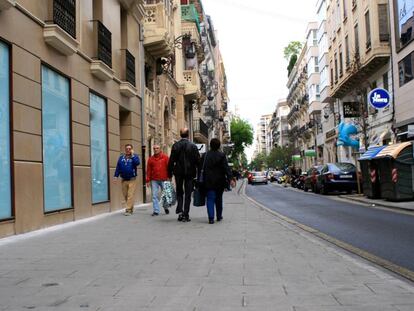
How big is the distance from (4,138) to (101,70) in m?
5.44

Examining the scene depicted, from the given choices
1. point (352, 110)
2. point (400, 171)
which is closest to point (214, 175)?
point (400, 171)

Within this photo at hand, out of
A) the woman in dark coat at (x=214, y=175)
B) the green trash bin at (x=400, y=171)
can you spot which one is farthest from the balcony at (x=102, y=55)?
the green trash bin at (x=400, y=171)

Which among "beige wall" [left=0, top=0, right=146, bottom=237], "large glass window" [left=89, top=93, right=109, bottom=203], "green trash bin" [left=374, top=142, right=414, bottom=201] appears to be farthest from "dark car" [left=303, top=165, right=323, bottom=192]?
"beige wall" [left=0, top=0, right=146, bottom=237]

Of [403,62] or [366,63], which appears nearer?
[403,62]

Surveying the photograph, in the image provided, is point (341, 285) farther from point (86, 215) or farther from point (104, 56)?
point (104, 56)

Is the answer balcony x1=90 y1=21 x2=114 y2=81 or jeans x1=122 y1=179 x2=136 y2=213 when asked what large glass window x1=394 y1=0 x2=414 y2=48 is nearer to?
balcony x1=90 y1=21 x2=114 y2=81

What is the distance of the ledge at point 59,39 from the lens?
34.5ft

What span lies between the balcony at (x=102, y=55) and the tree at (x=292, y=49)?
74371 millimetres

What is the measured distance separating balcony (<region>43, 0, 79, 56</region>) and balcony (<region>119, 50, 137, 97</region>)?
455 centimetres

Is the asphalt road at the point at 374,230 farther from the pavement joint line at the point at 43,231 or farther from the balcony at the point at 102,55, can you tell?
the balcony at the point at 102,55

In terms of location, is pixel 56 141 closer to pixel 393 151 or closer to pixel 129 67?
pixel 129 67

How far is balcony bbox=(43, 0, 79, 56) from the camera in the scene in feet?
34.6

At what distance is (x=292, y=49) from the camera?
88938 mm

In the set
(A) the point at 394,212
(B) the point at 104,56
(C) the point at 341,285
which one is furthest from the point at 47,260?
(A) the point at 394,212
